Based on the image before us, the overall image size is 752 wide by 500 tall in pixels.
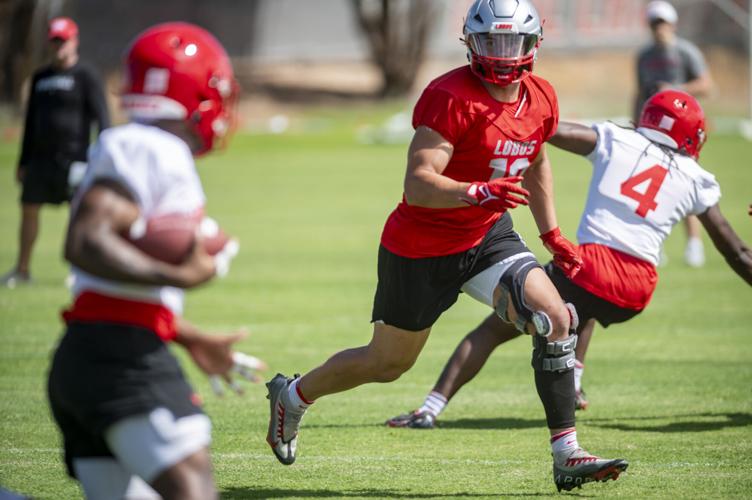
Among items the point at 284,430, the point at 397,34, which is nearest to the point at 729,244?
the point at 284,430

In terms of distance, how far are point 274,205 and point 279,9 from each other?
24.5 metres

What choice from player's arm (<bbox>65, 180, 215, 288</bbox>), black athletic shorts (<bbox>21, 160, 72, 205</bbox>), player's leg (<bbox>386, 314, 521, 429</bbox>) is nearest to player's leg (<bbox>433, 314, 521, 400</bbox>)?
player's leg (<bbox>386, 314, 521, 429</bbox>)

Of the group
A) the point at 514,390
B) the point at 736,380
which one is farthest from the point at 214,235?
the point at 736,380

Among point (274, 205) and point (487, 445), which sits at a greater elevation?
point (487, 445)

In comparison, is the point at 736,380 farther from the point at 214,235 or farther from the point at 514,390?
the point at 214,235

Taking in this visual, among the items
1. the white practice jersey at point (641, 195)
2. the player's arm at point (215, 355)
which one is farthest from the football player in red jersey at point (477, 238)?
the player's arm at point (215, 355)

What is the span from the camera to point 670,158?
7.09 m

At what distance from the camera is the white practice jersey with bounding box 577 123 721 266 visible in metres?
6.99

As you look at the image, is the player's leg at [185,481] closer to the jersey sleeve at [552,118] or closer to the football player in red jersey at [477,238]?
the football player in red jersey at [477,238]

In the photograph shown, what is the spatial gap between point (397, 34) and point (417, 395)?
3204 cm

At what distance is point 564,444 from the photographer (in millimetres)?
5625

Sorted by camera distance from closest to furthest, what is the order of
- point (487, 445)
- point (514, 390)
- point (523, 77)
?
point (523, 77)
point (487, 445)
point (514, 390)

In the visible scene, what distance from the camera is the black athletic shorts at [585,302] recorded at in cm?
689

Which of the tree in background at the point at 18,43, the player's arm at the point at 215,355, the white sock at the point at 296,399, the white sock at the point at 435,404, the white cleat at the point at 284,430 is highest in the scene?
the player's arm at the point at 215,355
